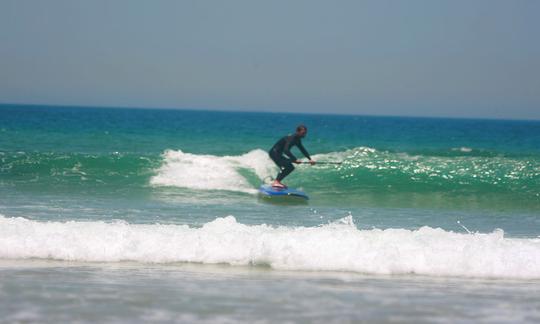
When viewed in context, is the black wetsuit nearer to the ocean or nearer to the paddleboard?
the paddleboard

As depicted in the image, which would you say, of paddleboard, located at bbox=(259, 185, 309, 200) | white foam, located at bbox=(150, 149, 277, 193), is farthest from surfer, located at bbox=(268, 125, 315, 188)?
white foam, located at bbox=(150, 149, 277, 193)

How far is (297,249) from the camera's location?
8.80 m

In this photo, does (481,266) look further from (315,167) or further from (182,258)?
(315,167)

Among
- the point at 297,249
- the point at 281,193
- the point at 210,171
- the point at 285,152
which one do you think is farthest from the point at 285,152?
the point at 297,249

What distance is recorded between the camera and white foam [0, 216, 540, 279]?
8539 millimetres

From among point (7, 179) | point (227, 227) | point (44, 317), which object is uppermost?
point (7, 179)

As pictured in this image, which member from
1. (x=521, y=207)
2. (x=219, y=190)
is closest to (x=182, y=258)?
(x=219, y=190)

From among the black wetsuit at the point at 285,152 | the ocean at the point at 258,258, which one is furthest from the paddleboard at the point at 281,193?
the black wetsuit at the point at 285,152

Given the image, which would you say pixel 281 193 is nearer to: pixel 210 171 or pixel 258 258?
pixel 210 171

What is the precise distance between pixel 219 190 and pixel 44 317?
10.2 metres

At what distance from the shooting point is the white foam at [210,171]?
17.4 m

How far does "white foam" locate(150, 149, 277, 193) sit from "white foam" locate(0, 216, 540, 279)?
23.1 ft

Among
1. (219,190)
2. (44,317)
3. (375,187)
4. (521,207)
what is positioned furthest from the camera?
(375,187)

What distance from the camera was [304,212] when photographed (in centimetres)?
1338
